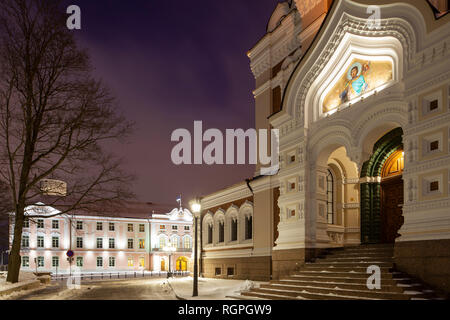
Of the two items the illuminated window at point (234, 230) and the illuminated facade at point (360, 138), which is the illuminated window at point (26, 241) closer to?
the illuminated window at point (234, 230)

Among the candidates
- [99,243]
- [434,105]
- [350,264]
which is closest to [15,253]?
[350,264]

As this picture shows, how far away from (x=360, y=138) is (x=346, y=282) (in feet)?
15.0

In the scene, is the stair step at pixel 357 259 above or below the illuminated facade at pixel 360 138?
below

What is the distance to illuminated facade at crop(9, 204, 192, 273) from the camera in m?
60.4

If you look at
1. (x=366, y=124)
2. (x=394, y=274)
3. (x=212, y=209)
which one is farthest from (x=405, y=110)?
(x=212, y=209)

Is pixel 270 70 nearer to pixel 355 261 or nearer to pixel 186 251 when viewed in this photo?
pixel 355 261

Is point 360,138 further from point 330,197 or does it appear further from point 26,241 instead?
point 26,241

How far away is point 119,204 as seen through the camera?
766 inches

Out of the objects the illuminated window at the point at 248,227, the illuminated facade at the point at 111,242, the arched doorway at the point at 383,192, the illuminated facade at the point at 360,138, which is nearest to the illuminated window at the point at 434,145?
the illuminated facade at the point at 360,138

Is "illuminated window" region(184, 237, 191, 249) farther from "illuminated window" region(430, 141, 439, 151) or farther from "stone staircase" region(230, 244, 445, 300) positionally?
"illuminated window" region(430, 141, 439, 151)

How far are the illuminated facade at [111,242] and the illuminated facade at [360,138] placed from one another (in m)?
45.4

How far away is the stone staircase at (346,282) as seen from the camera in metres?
10.1

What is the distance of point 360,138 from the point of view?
13359 mm

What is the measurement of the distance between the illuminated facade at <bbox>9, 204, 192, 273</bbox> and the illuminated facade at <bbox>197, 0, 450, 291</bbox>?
149 ft
